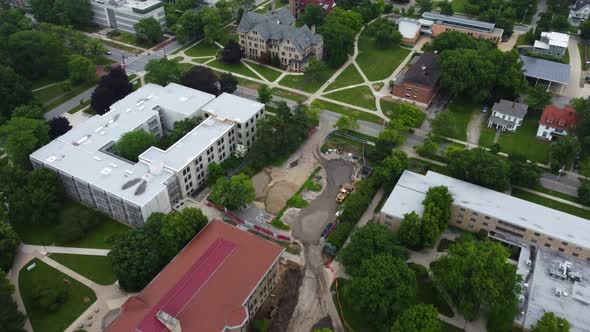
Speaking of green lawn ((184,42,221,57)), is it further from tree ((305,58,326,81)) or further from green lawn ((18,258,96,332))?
green lawn ((18,258,96,332))

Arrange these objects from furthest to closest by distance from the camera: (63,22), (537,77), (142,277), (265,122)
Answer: (63,22), (537,77), (265,122), (142,277)

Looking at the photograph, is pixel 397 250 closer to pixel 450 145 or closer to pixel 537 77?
pixel 450 145

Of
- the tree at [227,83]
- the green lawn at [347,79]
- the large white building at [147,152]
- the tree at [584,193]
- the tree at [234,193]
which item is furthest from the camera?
the green lawn at [347,79]

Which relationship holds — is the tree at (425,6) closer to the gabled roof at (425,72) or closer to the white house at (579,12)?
the gabled roof at (425,72)

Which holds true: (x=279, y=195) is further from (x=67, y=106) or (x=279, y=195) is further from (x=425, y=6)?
(x=425, y=6)

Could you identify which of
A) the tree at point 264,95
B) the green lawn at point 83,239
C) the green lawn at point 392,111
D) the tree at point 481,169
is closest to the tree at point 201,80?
the tree at point 264,95

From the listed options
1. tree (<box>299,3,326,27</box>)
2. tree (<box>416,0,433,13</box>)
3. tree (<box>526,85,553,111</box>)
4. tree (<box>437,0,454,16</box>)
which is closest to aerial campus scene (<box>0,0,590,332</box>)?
tree (<box>526,85,553,111</box>)

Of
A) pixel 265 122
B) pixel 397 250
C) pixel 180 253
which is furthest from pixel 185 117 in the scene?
pixel 397 250
